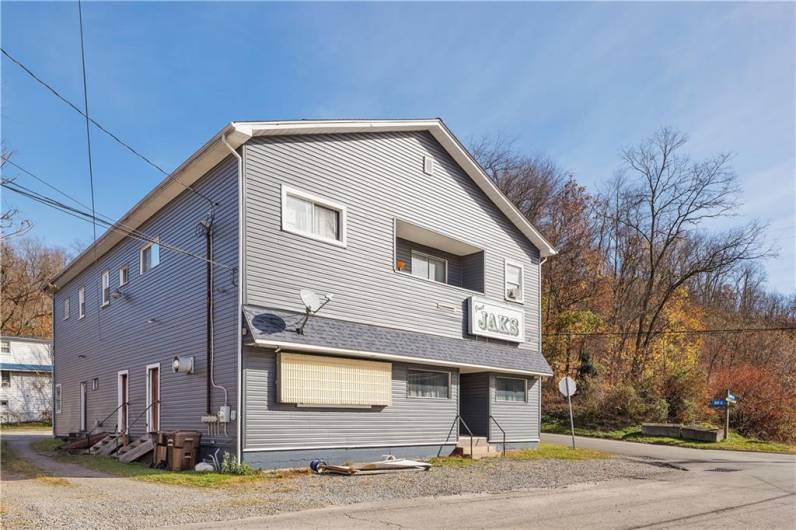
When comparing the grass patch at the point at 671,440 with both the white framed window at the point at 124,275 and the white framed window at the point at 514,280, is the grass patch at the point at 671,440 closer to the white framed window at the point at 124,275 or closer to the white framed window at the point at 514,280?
the white framed window at the point at 514,280

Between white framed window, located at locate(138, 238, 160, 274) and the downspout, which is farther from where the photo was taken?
white framed window, located at locate(138, 238, 160, 274)

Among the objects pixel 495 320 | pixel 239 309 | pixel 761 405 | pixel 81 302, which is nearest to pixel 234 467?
pixel 239 309

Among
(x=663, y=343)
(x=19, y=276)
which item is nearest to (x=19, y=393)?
(x=19, y=276)

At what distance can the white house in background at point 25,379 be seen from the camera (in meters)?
34.7

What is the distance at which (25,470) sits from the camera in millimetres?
13172

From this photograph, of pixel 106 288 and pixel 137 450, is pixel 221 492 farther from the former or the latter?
pixel 106 288

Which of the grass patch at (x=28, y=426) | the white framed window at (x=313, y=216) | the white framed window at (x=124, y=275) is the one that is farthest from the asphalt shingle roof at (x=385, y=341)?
the grass patch at (x=28, y=426)

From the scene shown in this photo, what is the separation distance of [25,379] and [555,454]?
31185 mm

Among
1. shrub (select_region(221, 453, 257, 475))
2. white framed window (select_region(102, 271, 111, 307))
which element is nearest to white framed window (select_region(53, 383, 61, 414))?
white framed window (select_region(102, 271, 111, 307))

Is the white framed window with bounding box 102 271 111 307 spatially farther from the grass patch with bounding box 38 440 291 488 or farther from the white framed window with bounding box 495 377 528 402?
the white framed window with bounding box 495 377 528 402

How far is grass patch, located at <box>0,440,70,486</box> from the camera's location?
37.4 feet

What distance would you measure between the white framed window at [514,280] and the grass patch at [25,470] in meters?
13.2

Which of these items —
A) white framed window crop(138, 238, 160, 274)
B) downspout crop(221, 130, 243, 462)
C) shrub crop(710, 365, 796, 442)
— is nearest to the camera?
downspout crop(221, 130, 243, 462)

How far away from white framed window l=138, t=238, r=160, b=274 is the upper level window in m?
10.5
